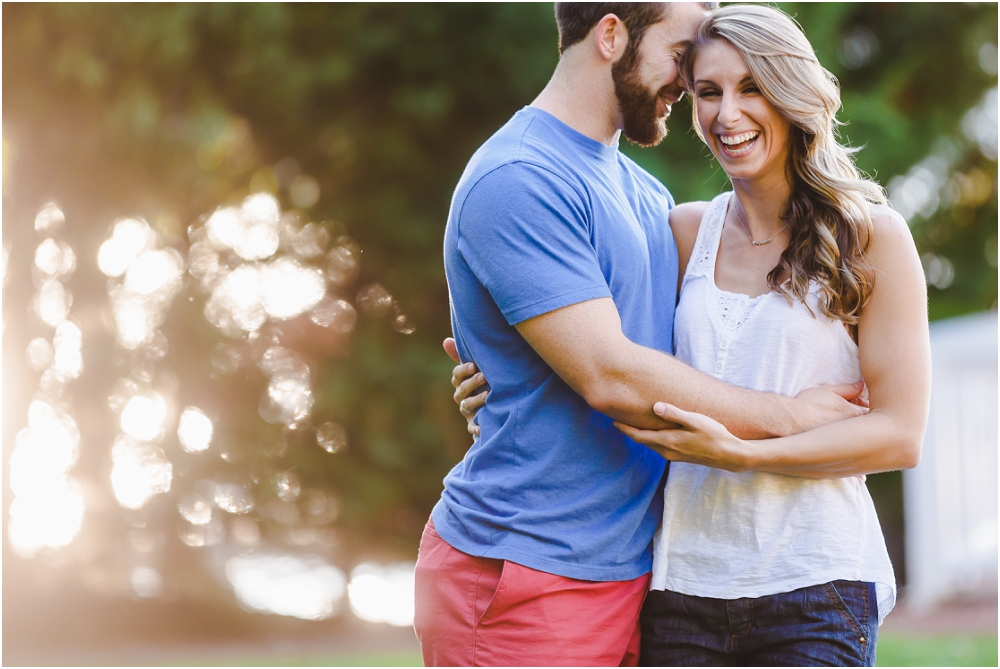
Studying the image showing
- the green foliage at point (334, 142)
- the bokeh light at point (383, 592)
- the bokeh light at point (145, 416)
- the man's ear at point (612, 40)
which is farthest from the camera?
the bokeh light at point (383, 592)

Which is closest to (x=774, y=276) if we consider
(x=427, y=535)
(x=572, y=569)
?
(x=572, y=569)

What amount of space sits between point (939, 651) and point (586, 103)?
4.41 meters

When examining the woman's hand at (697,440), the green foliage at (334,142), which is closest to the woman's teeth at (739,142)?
the woman's hand at (697,440)

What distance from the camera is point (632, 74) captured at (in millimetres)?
2301

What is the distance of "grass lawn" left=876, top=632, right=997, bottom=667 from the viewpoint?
495cm

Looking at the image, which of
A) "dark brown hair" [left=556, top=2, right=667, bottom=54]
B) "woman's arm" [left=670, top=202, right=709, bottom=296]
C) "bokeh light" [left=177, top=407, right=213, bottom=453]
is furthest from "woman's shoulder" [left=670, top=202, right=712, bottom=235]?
"bokeh light" [left=177, top=407, right=213, bottom=453]

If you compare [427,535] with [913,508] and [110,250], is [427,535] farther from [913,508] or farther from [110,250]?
[110,250]

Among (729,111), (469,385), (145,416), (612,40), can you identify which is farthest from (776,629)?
(145,416)

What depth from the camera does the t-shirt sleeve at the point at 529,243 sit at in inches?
75.3

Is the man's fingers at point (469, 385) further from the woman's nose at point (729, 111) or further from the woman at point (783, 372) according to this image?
the woman's nose at point (729, 111)

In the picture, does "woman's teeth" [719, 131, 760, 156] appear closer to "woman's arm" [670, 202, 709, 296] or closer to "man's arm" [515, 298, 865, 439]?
"woman's arm" [670, 202, 709, 296]

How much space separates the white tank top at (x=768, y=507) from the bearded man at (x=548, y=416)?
0.10m

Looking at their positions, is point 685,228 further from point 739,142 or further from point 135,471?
point 135,471

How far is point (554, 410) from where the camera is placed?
2.04 metres
